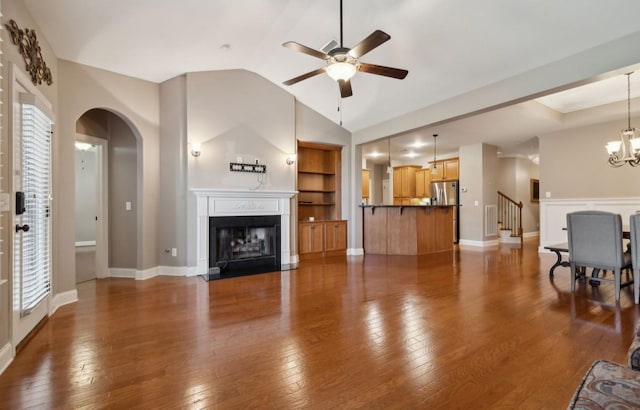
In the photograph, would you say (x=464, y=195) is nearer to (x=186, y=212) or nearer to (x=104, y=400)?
(x=186, y=212)

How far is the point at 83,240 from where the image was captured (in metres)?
7.73

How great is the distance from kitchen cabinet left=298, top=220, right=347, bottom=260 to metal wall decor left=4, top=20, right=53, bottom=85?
426cm

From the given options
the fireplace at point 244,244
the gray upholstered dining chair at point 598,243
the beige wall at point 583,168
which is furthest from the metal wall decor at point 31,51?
the beige wall at point 583,168

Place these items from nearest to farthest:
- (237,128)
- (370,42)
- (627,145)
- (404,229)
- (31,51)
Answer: (370,42) → (31,51) → (237,128) → (627,145) → (404,229)

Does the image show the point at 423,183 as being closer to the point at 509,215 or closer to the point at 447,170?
the point at 447,170

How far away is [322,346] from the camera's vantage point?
2332mm

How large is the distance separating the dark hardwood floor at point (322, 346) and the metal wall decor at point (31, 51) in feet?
7.79

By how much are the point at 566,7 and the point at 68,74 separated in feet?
17.8

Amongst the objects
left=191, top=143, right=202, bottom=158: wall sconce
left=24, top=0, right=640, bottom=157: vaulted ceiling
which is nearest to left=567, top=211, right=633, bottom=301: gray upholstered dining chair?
left=24, top=0, right=640, bottom=157: vaulted ceiling

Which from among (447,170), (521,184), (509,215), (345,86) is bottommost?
(509,215)

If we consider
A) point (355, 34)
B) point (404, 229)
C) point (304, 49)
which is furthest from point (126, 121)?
point (404, 229)

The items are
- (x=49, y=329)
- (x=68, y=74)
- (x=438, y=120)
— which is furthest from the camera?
(x=438, y=120)

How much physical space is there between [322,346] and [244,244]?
129 inches

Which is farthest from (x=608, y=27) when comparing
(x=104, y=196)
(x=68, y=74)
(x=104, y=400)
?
(x=104, y=196)
